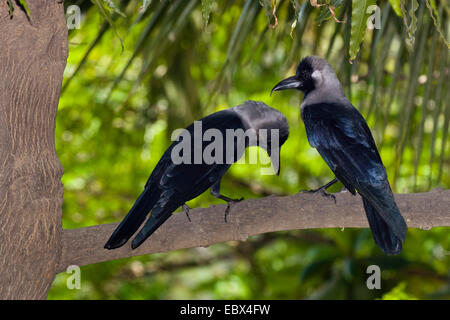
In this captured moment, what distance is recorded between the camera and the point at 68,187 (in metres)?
4.80

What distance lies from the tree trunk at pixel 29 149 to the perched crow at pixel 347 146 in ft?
2.20

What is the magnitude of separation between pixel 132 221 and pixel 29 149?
1.21 ft

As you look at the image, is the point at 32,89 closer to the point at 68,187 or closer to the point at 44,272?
the point at 44,272

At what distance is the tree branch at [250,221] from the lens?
6.31ft

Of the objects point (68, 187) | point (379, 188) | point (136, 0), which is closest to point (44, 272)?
point (379, 188)

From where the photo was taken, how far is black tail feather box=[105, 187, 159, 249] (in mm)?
1689

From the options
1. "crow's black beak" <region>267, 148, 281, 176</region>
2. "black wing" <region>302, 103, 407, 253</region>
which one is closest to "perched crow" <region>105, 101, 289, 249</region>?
"crow's black beak" <region>267, 148, 281, 176</region>

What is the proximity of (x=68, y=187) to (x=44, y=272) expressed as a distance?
10.0 ft

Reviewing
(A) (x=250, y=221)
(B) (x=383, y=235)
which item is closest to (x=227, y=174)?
(A) (x=250, y=221)

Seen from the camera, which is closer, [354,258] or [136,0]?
[136,0]

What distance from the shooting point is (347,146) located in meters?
1.77

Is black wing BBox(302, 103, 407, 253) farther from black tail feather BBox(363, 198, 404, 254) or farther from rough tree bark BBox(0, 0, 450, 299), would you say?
rough tree bark BBox(0, 0, 450, 299)

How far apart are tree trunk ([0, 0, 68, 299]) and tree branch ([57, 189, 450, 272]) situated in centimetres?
14

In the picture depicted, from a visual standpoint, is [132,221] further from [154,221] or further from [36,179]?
[36,179]
